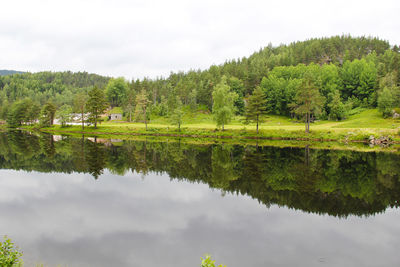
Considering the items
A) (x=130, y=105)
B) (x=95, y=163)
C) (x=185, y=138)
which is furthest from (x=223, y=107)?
(x=130, y=105)

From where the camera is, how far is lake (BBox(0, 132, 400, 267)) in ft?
43.4

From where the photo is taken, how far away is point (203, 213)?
61.5ft

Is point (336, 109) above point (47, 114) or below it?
above

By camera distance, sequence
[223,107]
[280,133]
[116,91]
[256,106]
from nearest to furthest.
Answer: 1. [280,133]
2. [256,106]
3. [223,107]
4. [116,91]

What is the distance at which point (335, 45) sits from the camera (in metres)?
163

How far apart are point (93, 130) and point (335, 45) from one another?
6127 inches

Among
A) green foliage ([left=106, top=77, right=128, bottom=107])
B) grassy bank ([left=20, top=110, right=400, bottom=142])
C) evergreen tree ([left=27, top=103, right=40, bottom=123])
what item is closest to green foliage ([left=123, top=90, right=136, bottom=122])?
grassy bank ([left=20, top=110, right=400, bottom=142])

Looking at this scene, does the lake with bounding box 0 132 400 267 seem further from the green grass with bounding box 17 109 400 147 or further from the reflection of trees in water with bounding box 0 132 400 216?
the green grass with bounding box 17 109 400 147

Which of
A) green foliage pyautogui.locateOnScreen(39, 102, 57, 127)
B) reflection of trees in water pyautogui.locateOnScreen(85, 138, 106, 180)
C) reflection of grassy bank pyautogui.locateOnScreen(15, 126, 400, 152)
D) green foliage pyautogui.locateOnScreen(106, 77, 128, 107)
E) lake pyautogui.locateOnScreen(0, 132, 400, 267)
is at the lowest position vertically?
lake pyautogui.locateOnScreen(0, 132, 400, 267)

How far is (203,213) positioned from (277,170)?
51.8 ft

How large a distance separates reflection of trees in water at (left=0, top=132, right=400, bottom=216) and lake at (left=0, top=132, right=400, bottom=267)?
137 millimetres

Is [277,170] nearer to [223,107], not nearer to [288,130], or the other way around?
[288,130]

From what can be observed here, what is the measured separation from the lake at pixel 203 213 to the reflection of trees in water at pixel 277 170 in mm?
137

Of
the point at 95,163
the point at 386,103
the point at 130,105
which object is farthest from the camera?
the point at 130,105
